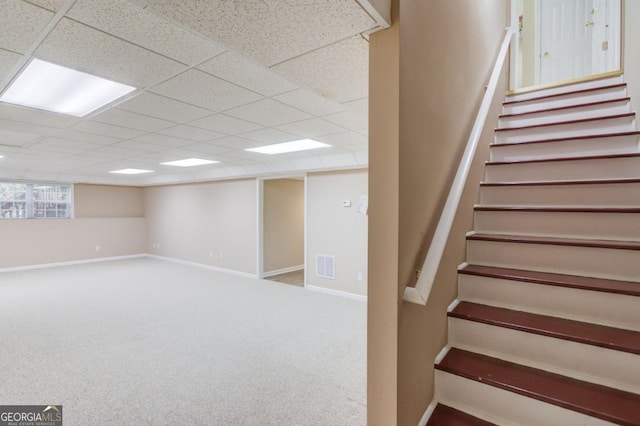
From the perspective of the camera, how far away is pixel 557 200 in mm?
2104

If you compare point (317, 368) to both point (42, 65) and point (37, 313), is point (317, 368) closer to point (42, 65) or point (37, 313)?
point (42, 65)

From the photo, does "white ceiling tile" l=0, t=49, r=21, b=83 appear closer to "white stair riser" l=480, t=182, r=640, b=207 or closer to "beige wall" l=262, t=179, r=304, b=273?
"white stair riser" l=480, t=182, r=640, b=207

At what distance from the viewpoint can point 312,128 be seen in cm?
330

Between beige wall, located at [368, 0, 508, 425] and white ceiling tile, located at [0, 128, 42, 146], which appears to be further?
white ceiling tile, located at [0, 128, 42, 146]

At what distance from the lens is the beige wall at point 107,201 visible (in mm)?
8102

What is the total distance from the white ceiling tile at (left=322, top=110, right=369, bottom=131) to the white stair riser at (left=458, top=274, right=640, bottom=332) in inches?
66.8

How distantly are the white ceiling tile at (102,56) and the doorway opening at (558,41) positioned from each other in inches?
148

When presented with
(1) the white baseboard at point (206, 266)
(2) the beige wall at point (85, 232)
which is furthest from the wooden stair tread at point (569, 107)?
(2) the beige wall at point (85, 232)

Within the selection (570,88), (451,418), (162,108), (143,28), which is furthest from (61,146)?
(570,88)

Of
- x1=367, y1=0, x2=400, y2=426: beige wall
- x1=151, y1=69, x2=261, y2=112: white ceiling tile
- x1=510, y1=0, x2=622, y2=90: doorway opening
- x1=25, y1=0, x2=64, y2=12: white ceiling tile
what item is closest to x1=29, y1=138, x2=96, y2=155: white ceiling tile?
x1=151, y1=69, x2=261, y2=112: white ceiling tile

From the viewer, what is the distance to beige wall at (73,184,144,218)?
8.10 metres

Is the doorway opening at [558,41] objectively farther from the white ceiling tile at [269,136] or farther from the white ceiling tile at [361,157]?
the white ceiling tile at [269,136]

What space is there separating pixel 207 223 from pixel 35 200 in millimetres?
4378

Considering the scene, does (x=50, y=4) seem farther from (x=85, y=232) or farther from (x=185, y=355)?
(x=85, y=232)
